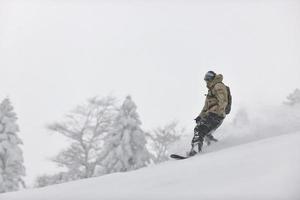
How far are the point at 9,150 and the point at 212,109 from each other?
25.3 m

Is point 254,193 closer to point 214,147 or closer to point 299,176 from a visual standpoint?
point 299,176

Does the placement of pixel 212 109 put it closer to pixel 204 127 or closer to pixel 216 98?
pixel 216 98

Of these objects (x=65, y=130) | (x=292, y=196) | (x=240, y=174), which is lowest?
(x=292, y=196)

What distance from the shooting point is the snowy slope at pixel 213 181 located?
6259mm

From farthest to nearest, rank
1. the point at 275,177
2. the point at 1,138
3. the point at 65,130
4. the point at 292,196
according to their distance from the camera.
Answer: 1. the point at 65,130
2. the point at 1,138
3. the point at 275,177
4. the point at 292,196

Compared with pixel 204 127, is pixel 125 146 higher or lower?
higher

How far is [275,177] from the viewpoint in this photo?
21.6 ft

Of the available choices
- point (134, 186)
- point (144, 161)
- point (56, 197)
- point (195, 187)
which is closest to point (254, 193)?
point (195, 187)

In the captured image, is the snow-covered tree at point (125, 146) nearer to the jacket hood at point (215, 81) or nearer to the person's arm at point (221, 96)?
the jacket hood at point (215, 81)

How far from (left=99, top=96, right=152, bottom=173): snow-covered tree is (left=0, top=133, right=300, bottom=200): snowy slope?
25.3m

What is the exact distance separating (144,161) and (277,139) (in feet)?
84.3

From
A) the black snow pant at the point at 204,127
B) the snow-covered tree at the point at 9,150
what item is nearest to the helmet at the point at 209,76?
the black snow pant at the point at 204,127

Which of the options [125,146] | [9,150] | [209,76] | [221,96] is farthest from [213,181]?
[9,150]

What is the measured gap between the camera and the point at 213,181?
22.8 feet
